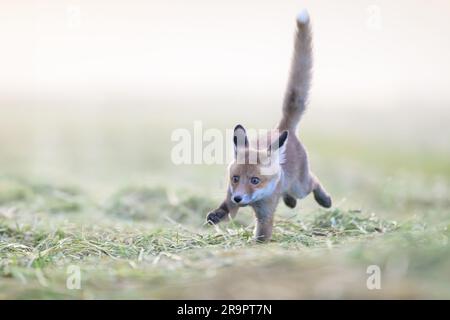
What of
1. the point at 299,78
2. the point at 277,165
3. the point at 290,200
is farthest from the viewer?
the point at 290,200

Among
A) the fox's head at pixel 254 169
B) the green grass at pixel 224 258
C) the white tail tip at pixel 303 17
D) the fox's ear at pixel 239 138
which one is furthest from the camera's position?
the white tail tip at pixel 303 17

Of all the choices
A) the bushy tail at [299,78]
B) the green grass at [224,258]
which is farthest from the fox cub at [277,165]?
the green grass at [224,258]

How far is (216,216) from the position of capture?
809 cm

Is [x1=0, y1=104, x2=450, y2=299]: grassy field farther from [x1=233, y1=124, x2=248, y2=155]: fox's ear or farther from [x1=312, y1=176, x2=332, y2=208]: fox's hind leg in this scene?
[x1=233, y1=124, x2=248, y2=155]: fox's ear

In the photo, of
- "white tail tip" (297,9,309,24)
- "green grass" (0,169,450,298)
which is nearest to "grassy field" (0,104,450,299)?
"green grass" (0,169,450,298)

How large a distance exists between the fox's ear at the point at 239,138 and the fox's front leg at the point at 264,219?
30.0 inches

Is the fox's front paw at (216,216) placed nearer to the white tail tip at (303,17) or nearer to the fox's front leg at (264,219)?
the fox's front leg at (264,219)

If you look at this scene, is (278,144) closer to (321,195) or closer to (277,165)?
(277,165)

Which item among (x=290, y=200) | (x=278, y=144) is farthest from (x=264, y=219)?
(x=290, y=200)

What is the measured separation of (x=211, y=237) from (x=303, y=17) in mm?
3381

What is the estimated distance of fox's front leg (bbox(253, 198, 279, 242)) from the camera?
7520 mm

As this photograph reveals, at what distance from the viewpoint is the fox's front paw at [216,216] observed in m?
8.05

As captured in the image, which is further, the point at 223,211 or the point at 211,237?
the point at 223,211
